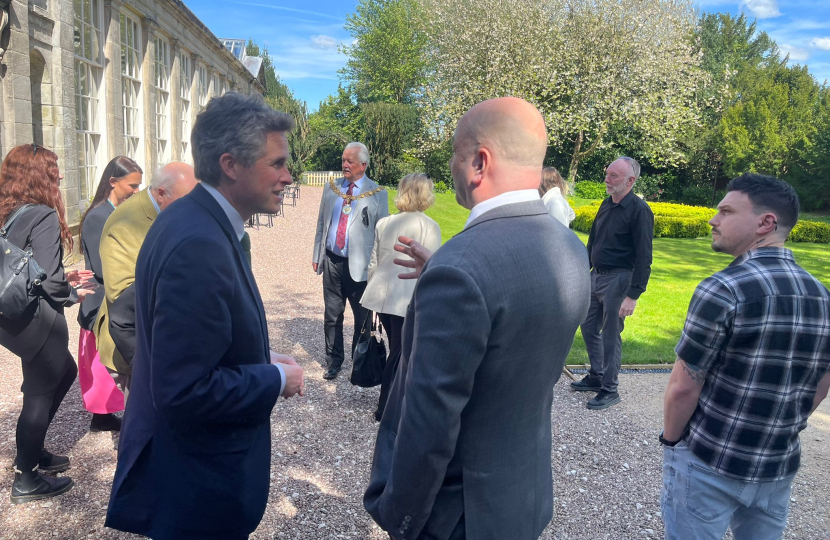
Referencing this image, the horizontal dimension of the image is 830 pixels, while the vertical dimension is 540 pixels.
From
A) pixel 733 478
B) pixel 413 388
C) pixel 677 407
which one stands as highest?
pixel 413 388

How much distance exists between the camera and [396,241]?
16.1ft

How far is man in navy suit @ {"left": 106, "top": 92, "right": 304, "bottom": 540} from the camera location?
1661 millimetres

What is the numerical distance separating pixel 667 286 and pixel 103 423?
1025 centimetres

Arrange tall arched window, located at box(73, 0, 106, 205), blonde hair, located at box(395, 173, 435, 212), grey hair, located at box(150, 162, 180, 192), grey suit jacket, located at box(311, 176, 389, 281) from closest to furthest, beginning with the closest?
grey hair, located at box(150, 162, 180, 192) → blonde hair, located at box(395, 173, 435, 212) → grey suit jacket, located at box(311, 176, 389, 281) → tall arched window, located at box(73, 0, 106, 205)

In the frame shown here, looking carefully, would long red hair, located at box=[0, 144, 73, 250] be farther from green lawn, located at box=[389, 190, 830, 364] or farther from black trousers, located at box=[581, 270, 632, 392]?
green lawn, located at box=[389, 190, 830, 364]

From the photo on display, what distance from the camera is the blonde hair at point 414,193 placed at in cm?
482

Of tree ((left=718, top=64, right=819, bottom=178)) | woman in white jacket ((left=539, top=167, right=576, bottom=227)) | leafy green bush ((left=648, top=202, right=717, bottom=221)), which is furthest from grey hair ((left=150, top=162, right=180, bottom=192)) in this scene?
tree ((left=718, top=64, right=819, bottom=178))

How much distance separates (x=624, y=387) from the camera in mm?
6105

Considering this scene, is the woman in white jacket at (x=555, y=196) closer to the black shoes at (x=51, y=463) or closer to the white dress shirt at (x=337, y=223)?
the white dress shirt at (x=337, y=223)

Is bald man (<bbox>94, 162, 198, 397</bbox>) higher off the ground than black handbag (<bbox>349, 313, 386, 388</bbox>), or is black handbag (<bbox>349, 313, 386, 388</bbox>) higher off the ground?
bald man (<bbox>94, 162, 198, 397</bbox>)

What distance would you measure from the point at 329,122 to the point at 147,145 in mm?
40730

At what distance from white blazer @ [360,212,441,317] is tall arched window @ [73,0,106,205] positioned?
880cm

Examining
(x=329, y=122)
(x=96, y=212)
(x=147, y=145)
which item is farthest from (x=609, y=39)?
(x=329, y=122)

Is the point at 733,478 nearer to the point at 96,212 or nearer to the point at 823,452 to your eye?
the point at 823,452
